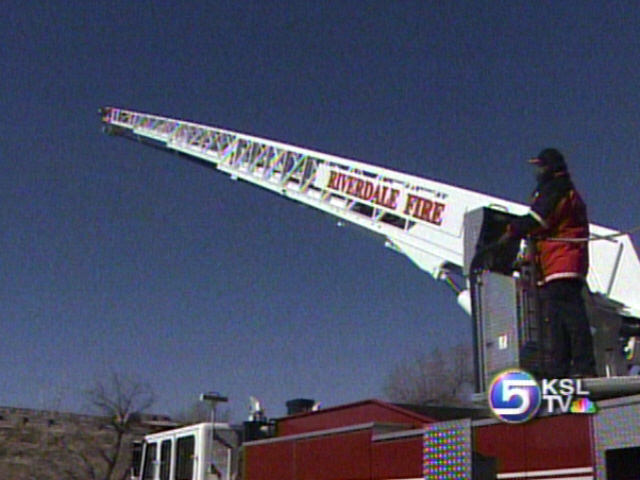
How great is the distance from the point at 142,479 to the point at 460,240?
606 centimetres

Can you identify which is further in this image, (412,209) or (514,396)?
(412,209)

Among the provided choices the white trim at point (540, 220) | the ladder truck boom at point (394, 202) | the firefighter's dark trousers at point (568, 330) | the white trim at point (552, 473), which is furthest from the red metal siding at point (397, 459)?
the ladder truck boom at point (394, 202)

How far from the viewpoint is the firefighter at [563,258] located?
23.8ft

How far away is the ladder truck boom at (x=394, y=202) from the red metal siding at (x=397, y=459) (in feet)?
9.23

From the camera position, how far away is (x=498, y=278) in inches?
305

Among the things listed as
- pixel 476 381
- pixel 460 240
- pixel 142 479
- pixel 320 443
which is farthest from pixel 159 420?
pixel 476 381

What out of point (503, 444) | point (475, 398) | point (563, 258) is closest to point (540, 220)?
point (563, 258)

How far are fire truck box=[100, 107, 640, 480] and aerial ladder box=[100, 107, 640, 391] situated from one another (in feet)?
0.08

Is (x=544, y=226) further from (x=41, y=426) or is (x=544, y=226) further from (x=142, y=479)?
(x=41, y=426)

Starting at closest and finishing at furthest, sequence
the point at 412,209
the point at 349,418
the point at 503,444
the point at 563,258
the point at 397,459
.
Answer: the point at 563,258 < the point at 503,444 < the point at 397,459 < the point at 349,418 < the point at 412,209

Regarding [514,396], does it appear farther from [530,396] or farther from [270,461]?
[270,461]

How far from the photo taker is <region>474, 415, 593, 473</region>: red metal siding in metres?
6.83

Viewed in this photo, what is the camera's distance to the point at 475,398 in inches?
308

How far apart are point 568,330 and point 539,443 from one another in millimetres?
899
